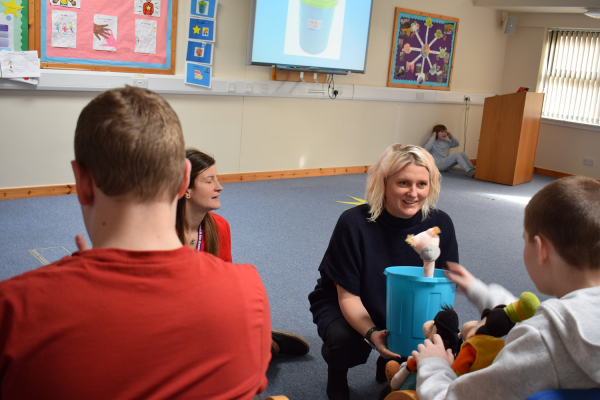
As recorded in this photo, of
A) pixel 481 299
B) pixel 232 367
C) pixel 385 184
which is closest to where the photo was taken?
pixel 232 367

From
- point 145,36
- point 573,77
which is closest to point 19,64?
point 145,36

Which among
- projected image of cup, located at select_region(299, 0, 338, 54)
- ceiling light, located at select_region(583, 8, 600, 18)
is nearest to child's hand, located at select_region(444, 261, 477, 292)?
projected image of cup, located at select_region(299, 0, 338, 54)

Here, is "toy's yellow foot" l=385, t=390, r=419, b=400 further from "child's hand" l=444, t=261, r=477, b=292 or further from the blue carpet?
the blue carpet

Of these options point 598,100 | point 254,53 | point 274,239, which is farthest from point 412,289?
point 598,100

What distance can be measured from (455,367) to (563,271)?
384 millimetres

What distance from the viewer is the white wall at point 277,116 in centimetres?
475

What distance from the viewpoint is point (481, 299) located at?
5.27 feet

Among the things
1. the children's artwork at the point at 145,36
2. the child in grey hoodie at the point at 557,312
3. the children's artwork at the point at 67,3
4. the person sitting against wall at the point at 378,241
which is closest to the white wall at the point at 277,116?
the children's artwork at the point at 145,36

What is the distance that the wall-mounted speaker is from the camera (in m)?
8.14

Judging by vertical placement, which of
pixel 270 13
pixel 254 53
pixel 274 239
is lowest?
pixel 274 239

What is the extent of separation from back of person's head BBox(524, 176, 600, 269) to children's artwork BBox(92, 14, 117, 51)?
4.51 metres

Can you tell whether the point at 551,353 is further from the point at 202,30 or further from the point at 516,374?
the point at 202,30

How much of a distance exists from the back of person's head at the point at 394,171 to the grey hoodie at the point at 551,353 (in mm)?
1038

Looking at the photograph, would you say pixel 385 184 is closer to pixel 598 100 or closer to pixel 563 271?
pixel 563 271
